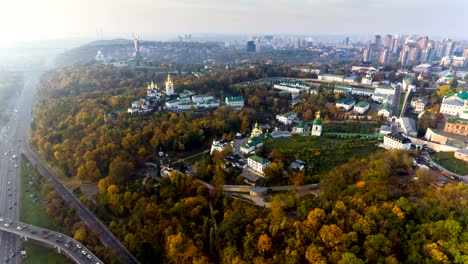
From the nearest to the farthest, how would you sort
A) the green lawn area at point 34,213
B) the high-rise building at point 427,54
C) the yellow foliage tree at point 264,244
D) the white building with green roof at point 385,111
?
the yellow foliage tree at point 264,244
the green lawn area at point 34,213
the white building with green roof at point 385,111
the high-rise building at point 427,54

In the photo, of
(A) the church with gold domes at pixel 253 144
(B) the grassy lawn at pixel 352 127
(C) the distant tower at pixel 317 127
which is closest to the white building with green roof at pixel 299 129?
(C) the distant tower at pixel 317 127

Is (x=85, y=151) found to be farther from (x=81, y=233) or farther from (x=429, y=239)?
(x=429, y=239)

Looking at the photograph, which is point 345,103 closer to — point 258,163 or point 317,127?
point 317,127

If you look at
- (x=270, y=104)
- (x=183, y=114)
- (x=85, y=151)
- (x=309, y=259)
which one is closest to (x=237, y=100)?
(x=270, y=104)

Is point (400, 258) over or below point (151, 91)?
below

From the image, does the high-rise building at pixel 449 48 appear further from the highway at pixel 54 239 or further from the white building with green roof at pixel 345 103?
the highway at pixel 54 239

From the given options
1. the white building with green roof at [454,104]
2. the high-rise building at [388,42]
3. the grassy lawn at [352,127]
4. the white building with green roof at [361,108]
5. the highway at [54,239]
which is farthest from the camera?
the high-rise building at [388,42]

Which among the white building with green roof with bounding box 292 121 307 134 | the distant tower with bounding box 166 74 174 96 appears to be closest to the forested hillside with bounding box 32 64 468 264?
the white building with green roof with bounding box 292 121 307 134
